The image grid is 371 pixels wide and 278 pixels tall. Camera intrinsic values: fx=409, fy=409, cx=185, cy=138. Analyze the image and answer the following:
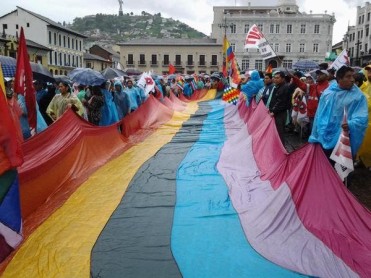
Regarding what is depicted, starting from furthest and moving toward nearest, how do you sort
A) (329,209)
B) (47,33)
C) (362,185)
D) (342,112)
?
1. (47,33)
2. (362,185)
3. (342,112)
4. (329,209)

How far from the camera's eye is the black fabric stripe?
11.4 feet

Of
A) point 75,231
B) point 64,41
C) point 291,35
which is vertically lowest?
point 75,231

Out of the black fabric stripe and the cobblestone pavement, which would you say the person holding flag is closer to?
the cobblestone pavement

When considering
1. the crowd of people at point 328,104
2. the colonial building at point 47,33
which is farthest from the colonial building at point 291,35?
the crowd of people at point 328,104

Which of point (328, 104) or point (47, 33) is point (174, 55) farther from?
point (328, 104)

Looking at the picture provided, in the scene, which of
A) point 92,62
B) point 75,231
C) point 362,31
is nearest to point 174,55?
point 92,62

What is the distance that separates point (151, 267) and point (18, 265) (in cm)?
119

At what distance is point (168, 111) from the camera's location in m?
13.5

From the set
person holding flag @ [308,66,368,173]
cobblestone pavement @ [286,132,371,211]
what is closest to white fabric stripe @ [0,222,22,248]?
person holding flag @ [308,66,368,173]

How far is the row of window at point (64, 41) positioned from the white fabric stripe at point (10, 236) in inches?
1958

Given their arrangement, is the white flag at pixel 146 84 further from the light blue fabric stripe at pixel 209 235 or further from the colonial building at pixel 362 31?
the colonial building at pixel 362 31

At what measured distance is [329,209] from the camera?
3.97 meters

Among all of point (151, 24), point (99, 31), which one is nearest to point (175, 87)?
point (99, 31)

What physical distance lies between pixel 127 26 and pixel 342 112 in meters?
191
